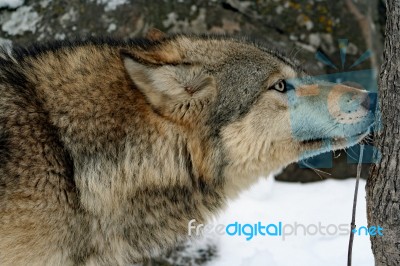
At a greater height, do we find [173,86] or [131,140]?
[173,86]

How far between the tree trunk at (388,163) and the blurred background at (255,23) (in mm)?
2656

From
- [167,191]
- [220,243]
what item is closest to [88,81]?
[167,191]

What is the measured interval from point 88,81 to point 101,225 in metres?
0.92

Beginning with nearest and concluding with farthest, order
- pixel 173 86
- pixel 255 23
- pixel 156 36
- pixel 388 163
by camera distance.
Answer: pixel 388 163 → pixel 173 86 → pixel 156 36 → pixel 255 23

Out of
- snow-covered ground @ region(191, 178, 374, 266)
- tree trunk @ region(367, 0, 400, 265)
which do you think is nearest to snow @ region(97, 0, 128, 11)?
snow-covered ground @ region(191, 178, 374, 266)

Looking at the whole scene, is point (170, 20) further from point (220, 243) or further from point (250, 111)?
point (250, 111)

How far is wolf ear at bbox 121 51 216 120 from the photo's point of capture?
329cm

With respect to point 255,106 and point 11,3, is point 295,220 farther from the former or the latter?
point 11,3

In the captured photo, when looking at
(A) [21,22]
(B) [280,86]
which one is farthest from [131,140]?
(A) [21,22]

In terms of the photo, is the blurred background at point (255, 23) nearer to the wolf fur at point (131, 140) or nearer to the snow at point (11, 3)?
the snow at point (11, 3)

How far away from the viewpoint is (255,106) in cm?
365

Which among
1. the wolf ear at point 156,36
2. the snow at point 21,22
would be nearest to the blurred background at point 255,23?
the snow at point 21,22

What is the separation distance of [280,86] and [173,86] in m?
0.78

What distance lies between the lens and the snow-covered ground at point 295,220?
15.9ft
